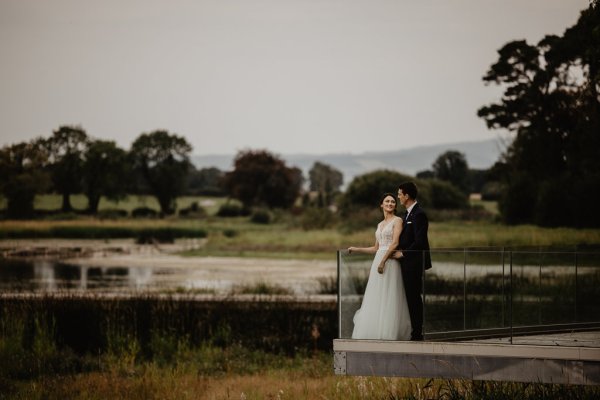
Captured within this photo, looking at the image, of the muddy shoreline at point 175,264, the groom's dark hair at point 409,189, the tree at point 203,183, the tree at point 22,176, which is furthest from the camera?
the tree at point 203,183

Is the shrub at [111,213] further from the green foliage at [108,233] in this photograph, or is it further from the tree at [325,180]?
the tree at [325,180]

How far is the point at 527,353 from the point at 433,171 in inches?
2058

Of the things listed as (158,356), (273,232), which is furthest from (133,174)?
(158,356)

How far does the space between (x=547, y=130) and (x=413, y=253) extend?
900 inches

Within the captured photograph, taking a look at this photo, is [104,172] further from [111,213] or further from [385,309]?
[385,309]

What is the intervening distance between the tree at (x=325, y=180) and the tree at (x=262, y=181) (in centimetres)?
297

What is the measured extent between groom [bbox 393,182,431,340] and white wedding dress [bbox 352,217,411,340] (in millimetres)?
73

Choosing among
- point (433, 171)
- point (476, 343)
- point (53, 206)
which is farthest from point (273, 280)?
point (433, 171)

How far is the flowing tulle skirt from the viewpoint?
9.93 metres

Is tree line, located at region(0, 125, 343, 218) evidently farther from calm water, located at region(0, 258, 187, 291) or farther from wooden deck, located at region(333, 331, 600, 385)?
wooden deck, located at region(333, 331, 600, 385)

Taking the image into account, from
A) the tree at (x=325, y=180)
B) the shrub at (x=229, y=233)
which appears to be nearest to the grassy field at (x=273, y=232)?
the shrub at (x=229, y=233)

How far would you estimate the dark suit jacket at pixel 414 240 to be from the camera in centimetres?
981

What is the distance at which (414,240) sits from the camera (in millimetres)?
9898

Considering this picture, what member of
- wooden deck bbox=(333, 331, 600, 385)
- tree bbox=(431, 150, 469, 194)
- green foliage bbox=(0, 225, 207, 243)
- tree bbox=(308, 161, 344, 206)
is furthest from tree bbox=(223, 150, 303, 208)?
wooden deck bbox=(333, 331, 600, 385)
